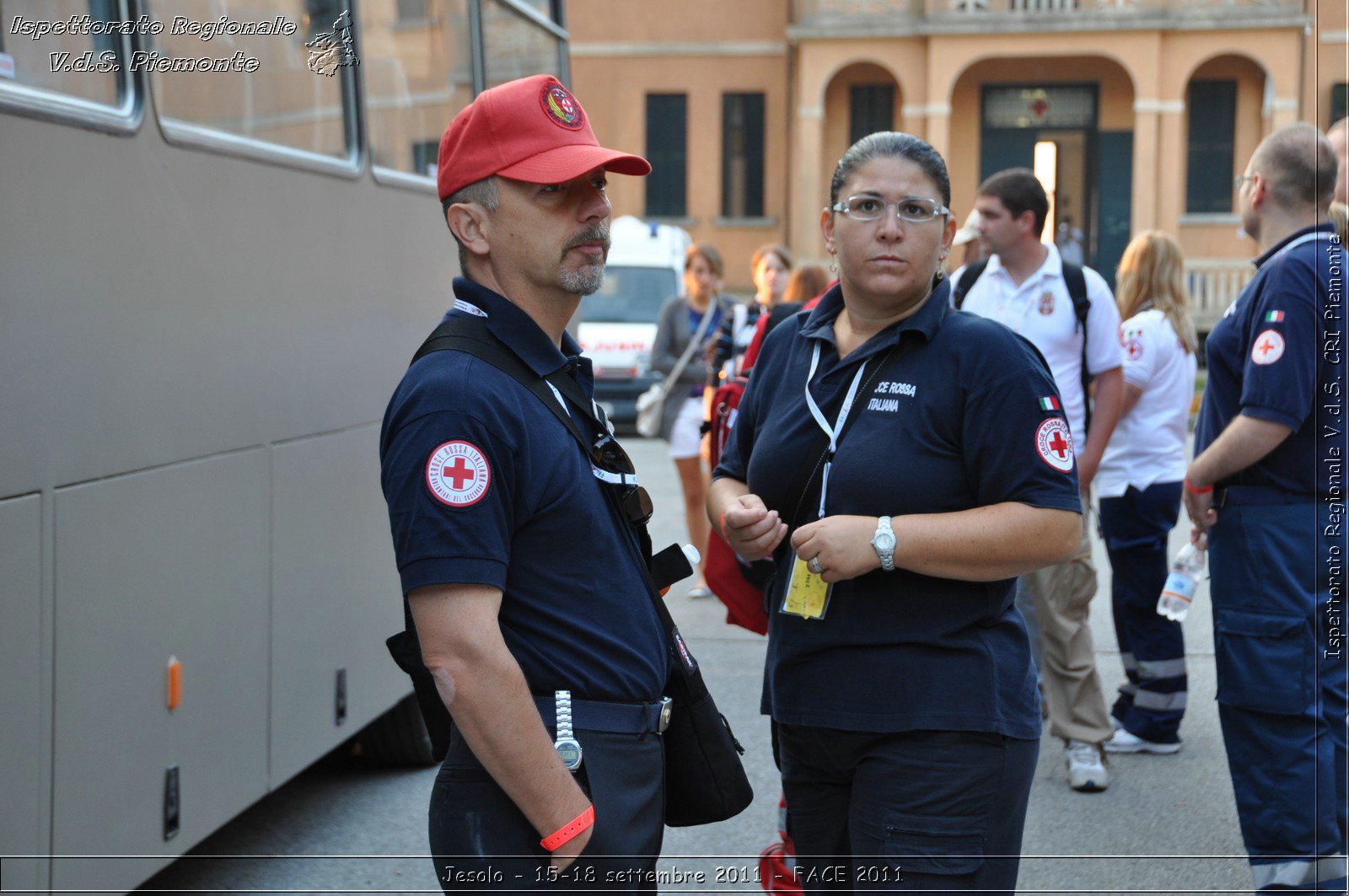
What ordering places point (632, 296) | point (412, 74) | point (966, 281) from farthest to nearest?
point (632, 296)
point (966, 281)
point (412, 74)


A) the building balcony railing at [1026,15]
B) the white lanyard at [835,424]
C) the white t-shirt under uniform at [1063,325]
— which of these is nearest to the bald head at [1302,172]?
the white t-shirt under uniform at [1063,325]

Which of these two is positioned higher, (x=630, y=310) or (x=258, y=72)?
(x=258, y=72)

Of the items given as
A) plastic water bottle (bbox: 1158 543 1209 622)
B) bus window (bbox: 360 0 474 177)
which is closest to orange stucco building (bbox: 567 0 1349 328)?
bus window (bbox: 360 0 474 177)

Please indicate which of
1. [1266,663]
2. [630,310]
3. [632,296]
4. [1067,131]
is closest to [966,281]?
[1266,663]

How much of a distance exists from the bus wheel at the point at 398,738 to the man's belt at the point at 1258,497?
328 cm

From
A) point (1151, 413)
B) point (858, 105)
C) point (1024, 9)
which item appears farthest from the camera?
point (858, 105)

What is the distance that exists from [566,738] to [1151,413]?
4629 mm

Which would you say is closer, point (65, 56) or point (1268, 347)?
point (65, 56)

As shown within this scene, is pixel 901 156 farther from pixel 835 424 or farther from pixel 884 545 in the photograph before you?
pixel 884 545

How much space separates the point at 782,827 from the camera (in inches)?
173

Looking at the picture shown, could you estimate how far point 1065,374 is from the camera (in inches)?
225

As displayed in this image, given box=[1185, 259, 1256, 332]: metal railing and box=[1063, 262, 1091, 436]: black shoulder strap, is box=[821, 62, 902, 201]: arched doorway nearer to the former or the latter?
box=[1185, 259, 1256, 332]: metal railing

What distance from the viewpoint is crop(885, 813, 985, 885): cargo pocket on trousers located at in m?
2.74

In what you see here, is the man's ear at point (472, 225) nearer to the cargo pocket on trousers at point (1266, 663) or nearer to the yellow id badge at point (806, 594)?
the yellow id badge at point (806, 594)
